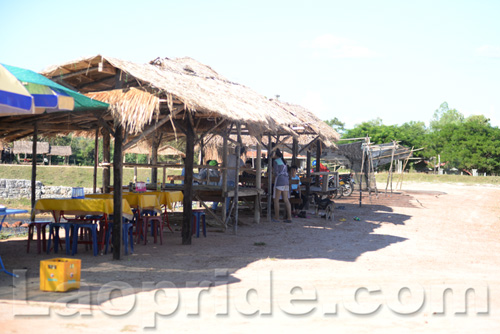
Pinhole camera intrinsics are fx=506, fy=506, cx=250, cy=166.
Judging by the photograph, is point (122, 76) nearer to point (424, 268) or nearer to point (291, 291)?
point (291, 291)

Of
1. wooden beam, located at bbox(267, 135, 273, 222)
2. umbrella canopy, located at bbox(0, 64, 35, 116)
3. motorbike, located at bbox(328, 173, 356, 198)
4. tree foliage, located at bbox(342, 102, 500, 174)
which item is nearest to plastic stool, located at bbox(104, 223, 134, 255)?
umbrella canopy, located at bbox(0, 64, 35, 116)

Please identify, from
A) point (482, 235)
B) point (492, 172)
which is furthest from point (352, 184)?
point (492, 172)

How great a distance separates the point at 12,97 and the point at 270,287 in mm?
3341

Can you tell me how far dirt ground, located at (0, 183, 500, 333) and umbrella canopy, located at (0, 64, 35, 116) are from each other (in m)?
1.82

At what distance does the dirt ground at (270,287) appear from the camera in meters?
4.23

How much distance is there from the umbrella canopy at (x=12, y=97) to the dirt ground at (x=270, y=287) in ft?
5.97

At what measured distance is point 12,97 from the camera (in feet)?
16.5

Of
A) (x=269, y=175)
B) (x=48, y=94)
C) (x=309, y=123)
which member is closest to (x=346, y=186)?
(x=309, y=123)

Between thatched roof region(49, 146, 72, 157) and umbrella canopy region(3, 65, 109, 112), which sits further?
thatched roof region(49, 146, 72, 157)

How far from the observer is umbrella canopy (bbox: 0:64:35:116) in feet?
16.2

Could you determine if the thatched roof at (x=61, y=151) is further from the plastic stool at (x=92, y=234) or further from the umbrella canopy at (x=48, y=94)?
the umbrella canopy at (x=48, y=94)

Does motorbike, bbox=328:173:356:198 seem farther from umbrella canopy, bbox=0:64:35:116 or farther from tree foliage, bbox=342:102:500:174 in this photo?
tree foliage, bbox=342:102:500:174


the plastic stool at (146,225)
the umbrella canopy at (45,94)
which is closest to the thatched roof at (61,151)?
the plastic stool at (146,225)

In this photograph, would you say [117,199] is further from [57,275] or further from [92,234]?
[57,275]
